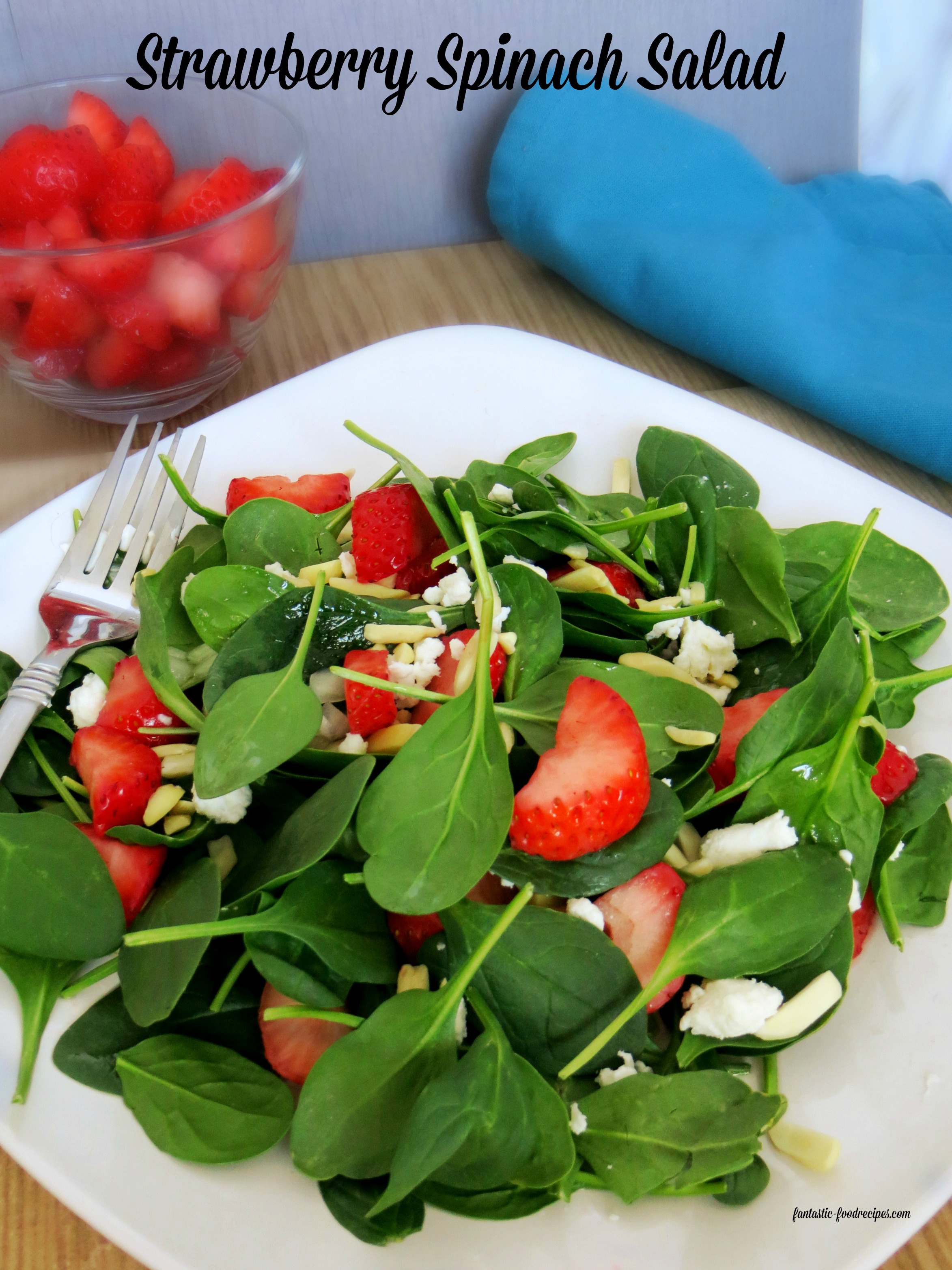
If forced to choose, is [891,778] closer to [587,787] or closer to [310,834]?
[587,787]

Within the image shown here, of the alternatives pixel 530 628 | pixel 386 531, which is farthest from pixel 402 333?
pixel 530 628

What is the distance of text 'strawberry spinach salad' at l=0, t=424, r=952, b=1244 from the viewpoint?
18.3 inches

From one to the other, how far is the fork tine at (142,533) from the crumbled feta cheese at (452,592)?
0.23m

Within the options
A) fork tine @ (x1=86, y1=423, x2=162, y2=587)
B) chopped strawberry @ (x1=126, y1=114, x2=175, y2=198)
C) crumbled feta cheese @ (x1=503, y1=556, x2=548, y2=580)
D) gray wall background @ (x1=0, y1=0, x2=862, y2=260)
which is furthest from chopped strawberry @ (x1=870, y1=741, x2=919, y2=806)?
gray wall background @ (x1=0, y1=0, x2=862, y2=260)

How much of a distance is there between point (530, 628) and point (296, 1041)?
0.27 meters

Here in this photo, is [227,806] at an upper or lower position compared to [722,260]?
lower

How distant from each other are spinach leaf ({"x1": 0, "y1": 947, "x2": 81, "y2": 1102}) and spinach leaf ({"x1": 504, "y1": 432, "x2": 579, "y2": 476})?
0.50 meters

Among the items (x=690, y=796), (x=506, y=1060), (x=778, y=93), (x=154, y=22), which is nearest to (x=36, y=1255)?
(x=506, y=1060)

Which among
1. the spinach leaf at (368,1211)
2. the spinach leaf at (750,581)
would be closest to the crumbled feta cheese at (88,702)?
the spinach leaf at (368,1211)

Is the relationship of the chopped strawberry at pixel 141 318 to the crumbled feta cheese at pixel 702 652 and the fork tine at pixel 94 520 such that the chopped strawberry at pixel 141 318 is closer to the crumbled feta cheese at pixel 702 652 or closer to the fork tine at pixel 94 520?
the fork tine at pixel 94 520

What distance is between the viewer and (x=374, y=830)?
19.4 inches

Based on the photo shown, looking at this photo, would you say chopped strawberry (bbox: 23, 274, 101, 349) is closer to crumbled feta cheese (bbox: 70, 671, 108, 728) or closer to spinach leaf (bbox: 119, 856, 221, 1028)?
crumbled feta cheese (bbox: 70, 671, 108, 728)

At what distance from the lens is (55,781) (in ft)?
2.01

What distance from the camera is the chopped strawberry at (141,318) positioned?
832 mm
